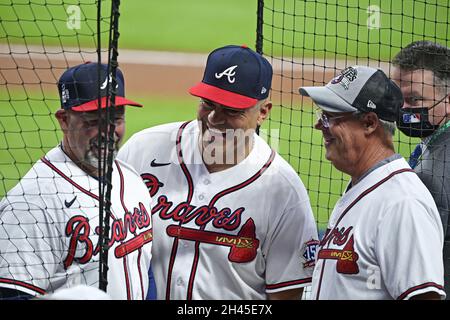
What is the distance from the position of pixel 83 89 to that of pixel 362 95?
0.83 meters

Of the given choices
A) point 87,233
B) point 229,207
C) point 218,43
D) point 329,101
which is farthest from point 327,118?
point 218,43

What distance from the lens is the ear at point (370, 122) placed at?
8.11ft

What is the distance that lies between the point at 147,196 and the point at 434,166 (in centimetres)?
100

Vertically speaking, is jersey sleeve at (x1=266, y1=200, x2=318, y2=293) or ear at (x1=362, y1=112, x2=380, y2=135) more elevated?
ear at (x1=362, y1=112, x2=380, y2=135)

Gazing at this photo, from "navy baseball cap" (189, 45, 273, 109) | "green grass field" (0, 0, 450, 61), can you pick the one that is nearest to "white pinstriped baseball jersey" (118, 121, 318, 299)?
"navy baseball cap" (189, 45, 273, 109)

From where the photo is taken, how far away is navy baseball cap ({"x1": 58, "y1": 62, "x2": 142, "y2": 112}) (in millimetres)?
2498

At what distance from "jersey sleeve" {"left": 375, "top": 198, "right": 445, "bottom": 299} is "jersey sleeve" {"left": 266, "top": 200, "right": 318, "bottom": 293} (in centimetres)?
44

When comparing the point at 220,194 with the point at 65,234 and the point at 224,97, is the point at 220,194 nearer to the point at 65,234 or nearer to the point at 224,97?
the point at 224,97

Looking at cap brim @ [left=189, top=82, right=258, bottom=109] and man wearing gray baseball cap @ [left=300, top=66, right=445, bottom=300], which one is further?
cap brim @ [left=189, top=82, right=258, bottom=109]

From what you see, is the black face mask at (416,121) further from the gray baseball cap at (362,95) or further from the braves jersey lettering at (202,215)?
the braves jersey lettering at (202,215)

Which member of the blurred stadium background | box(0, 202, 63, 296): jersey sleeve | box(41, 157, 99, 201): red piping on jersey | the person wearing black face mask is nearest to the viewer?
box(0, 202, 63, 296): jersey sleeve

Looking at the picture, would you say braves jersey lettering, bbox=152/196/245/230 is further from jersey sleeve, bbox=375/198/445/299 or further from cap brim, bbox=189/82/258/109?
jersey sleeve, bbox=375/198/445/299

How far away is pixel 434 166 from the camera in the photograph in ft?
9.48

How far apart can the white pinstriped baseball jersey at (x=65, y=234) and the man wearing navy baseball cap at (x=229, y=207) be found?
0.44ft
